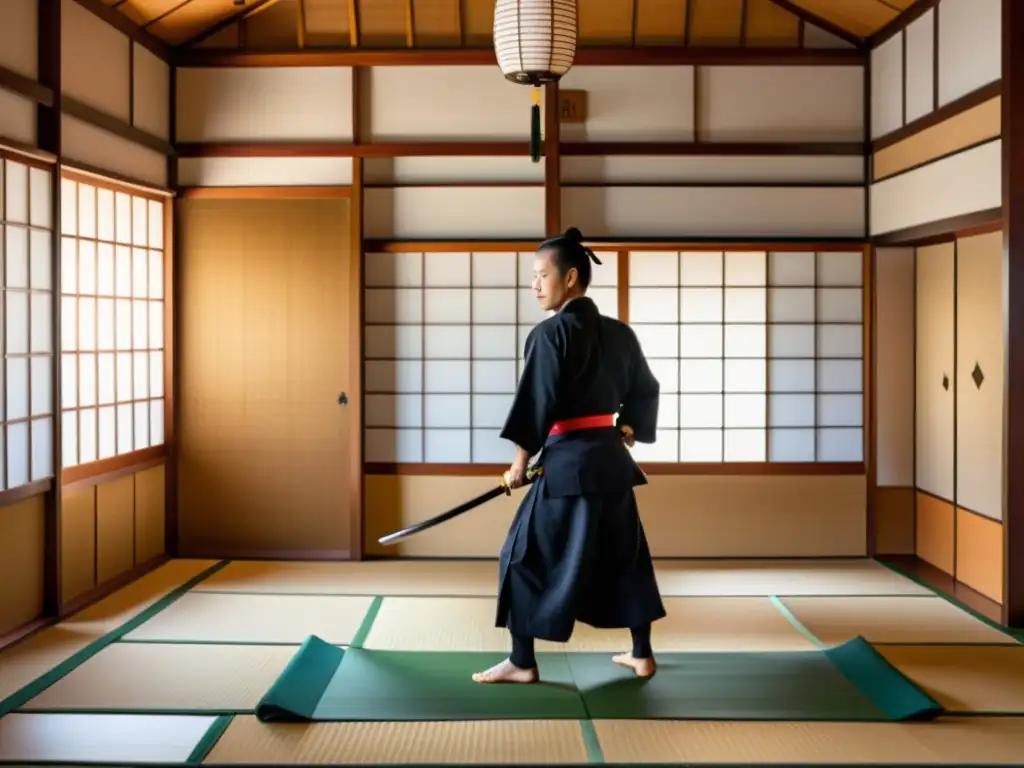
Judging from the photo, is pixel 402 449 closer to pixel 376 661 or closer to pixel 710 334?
pixel 710 334

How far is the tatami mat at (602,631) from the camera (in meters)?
4.50

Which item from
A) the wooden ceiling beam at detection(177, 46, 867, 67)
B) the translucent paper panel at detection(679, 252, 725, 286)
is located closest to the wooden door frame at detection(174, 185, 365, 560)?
the wooden ceiling beam at detection(177, 46, 867, 67)

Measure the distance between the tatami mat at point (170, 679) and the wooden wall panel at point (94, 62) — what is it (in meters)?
2.54

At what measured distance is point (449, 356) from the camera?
6492 millimetres

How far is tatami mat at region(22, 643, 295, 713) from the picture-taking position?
145 inches

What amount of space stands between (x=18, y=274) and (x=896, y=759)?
3.77 meters

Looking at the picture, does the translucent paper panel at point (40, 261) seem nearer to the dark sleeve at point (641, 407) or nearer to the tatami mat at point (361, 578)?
the tatami mat at point (361, 578)

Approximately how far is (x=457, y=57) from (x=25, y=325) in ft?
9.43

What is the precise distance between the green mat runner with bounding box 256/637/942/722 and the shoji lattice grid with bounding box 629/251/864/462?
227cm

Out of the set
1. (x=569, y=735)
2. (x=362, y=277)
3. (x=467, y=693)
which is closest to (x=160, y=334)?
(x=362, y=277)

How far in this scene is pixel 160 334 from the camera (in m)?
6.34

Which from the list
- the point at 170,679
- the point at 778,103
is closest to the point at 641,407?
the point at 170,679

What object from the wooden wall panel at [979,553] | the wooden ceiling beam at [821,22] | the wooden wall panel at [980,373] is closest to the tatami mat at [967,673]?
the wooden wall panel at [979,553]

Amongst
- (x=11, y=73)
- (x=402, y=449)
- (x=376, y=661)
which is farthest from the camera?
(x=402, y=449)
